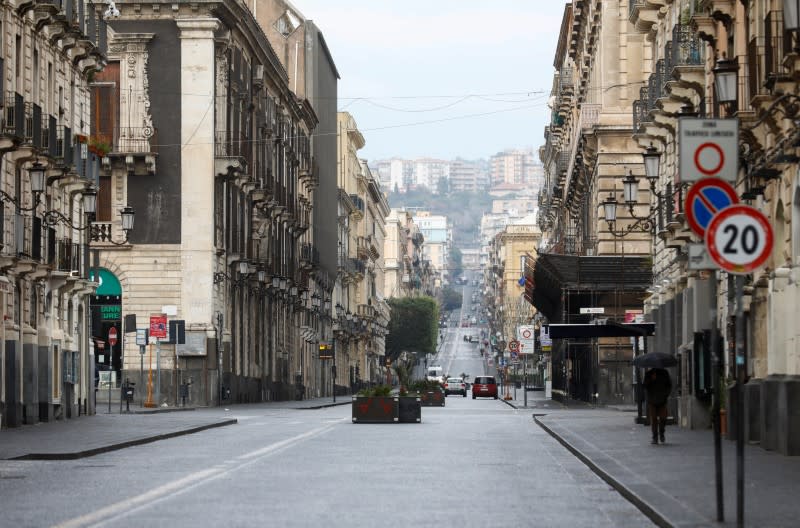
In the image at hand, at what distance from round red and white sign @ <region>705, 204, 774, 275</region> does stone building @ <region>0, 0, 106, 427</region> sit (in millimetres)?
25269

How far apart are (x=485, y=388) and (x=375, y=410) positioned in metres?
51.0

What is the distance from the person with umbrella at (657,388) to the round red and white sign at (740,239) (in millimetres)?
15034

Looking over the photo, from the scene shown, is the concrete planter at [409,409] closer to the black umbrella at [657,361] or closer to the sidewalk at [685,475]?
the sidewalk at [685,475]

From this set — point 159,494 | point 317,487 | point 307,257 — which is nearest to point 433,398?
point 307,257

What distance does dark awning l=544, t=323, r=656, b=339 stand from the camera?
39.6m

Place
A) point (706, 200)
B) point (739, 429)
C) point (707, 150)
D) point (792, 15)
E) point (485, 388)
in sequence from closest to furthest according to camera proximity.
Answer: point (739, 429) < point (707, 150) < point (706, 200) < point (792, 15) < point (485, 388)

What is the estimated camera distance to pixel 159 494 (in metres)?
18.3

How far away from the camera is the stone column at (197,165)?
64.3 metres

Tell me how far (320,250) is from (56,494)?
88959 millimetres

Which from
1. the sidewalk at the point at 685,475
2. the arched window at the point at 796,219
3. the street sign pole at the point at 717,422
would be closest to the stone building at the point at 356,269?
the sidewalk at the point at 685,475

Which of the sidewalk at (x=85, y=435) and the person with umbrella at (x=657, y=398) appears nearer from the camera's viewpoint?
the sidewalk at (x=85, y=435)

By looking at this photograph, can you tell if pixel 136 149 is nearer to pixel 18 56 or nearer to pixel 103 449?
pixel 18 56

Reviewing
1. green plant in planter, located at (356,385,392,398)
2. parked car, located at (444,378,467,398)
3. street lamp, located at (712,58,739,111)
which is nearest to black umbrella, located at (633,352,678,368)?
street lamp, located at (712,58,739,111)

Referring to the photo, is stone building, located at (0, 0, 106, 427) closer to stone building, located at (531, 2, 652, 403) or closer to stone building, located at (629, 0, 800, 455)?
stone building, located at (629, 0, 800, 455)
